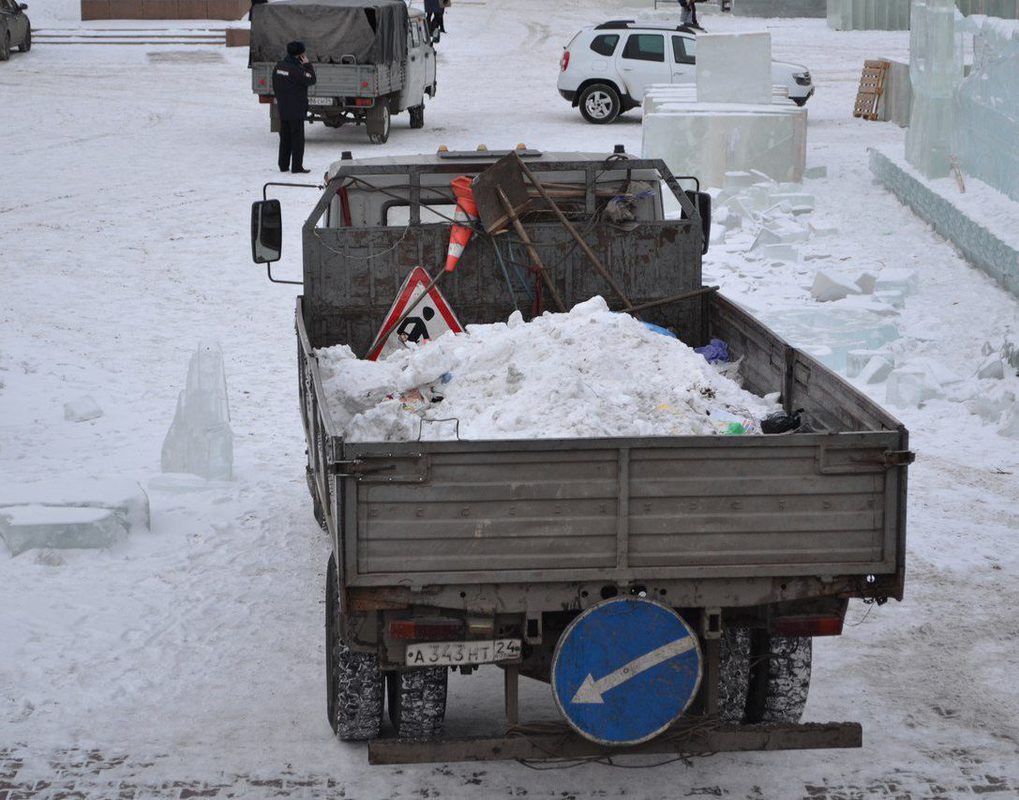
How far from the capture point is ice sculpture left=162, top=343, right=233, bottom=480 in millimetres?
9375

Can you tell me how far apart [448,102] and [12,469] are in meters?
20.5

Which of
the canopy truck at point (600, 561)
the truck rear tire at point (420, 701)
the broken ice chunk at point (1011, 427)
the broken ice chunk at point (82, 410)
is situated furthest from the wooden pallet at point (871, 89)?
the truck rear tire at point (420, 701)

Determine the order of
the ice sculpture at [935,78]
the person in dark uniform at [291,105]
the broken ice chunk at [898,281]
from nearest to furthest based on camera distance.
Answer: the broken ice chunk at [898,281]
the ice sculpture at [935,78]
the person in dark uniform at [291,105]

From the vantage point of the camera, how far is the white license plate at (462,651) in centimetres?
521

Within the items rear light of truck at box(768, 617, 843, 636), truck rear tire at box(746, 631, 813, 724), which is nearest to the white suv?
truck rear tire at box(746, 631, 813, 724)

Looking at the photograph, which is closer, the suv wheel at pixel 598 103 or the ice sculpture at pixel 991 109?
the ice sculpture at pixel 991 109

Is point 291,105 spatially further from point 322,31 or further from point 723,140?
point 723,140

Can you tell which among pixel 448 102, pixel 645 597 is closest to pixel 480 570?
pixel 645 597

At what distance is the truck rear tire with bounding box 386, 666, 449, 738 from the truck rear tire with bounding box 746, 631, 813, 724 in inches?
46.1

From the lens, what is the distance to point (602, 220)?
8.12 m

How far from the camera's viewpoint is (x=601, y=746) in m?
5.16

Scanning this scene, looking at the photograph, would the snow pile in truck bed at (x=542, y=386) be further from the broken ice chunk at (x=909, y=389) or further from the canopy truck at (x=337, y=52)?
the canopy truck at (x=337, y=52)

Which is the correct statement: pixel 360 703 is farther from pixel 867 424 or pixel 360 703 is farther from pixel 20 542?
pixel 20 542

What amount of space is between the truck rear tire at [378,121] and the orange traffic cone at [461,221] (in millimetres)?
15360
